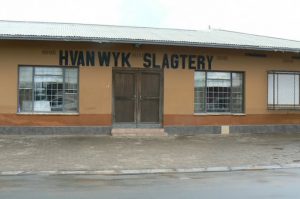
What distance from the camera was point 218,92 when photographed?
19125mm

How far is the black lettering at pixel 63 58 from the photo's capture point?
57.2 ft

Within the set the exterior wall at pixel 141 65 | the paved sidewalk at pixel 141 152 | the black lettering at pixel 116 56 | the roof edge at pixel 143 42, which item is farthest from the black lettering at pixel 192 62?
the black lettering at pixel 116 56

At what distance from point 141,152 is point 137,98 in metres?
4.85

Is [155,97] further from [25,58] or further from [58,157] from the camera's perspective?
[58,157]

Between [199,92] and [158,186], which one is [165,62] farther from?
[158,186]

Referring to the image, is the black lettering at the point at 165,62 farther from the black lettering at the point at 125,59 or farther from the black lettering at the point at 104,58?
the black lettering at the point at 104,58

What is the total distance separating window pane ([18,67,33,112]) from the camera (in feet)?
56.9

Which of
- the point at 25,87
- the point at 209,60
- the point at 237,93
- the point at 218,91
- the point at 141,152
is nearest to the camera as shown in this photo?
the point at 141,152

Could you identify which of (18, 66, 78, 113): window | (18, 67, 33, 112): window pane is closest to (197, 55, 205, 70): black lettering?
(18, 66, 78, 113): window

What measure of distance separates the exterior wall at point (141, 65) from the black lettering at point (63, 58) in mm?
143

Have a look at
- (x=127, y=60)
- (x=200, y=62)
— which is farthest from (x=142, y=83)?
(x=200, y=62)

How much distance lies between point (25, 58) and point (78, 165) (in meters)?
7.15

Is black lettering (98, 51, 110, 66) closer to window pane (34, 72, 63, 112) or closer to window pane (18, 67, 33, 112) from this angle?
window pane (34, 72, 63, 112)

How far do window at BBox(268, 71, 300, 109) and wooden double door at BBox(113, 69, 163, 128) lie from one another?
4.75 meters
